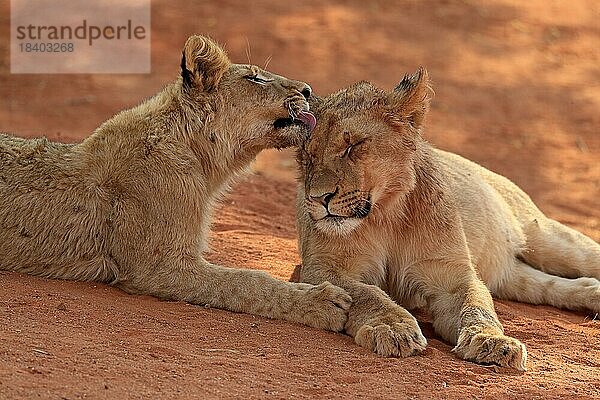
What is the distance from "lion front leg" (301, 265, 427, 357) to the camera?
5.36m

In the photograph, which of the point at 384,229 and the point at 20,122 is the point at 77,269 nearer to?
the point at 384,229

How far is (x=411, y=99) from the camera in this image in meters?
5.95

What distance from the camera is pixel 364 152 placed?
578 cm

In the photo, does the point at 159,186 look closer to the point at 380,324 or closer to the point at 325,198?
the point at 325,198

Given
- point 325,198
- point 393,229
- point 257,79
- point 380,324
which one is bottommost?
point 380,324

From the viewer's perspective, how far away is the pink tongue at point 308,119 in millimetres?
6004

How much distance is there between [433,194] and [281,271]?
54.4 inches

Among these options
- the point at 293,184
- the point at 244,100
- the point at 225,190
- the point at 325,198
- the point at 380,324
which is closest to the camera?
the point at 380,324

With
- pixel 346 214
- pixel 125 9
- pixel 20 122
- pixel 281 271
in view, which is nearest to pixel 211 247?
pixel 281 271

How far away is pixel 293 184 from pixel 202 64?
4434mm

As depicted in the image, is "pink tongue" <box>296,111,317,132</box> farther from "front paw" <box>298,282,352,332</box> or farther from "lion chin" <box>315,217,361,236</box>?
"front paw" <box>298,282,352,332</box>

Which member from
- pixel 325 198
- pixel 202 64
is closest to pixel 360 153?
pixel 325 198

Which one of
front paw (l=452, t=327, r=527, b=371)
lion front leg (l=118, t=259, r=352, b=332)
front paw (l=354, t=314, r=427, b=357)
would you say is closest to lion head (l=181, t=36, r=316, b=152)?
lion front leg (l=118, t=259, r=352, b=332)

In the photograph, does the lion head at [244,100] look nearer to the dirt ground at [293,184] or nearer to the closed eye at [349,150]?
the closed eye at [349,150]
